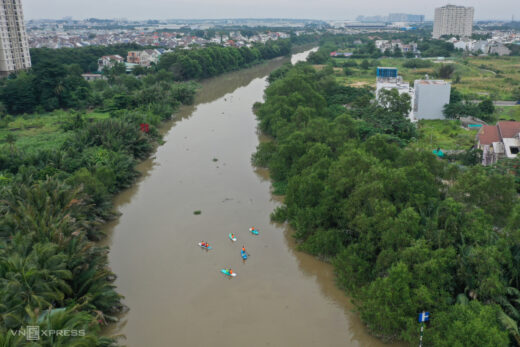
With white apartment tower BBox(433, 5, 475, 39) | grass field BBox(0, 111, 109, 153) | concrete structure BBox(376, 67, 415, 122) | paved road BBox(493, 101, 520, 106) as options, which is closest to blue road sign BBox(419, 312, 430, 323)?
grass field BBox(0, 111, 109, 153)

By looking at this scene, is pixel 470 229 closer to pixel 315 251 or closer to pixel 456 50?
pixel 315 251

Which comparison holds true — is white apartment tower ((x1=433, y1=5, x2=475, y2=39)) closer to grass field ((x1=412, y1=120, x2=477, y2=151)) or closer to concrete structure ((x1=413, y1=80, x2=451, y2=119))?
concrete structure ((x1=413, y1=80, x2=451, y2=119))

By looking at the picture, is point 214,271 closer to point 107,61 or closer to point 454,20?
point 107,61

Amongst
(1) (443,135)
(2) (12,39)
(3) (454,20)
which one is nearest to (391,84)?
(1) (443,135)

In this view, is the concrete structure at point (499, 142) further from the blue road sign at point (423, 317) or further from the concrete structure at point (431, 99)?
the blue road sign at point (423, 317)

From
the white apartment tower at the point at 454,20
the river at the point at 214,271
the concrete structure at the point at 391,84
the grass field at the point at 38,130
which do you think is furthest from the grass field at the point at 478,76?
the white apartment tower at the point at 454,20

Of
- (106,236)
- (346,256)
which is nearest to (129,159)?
(106,236)
